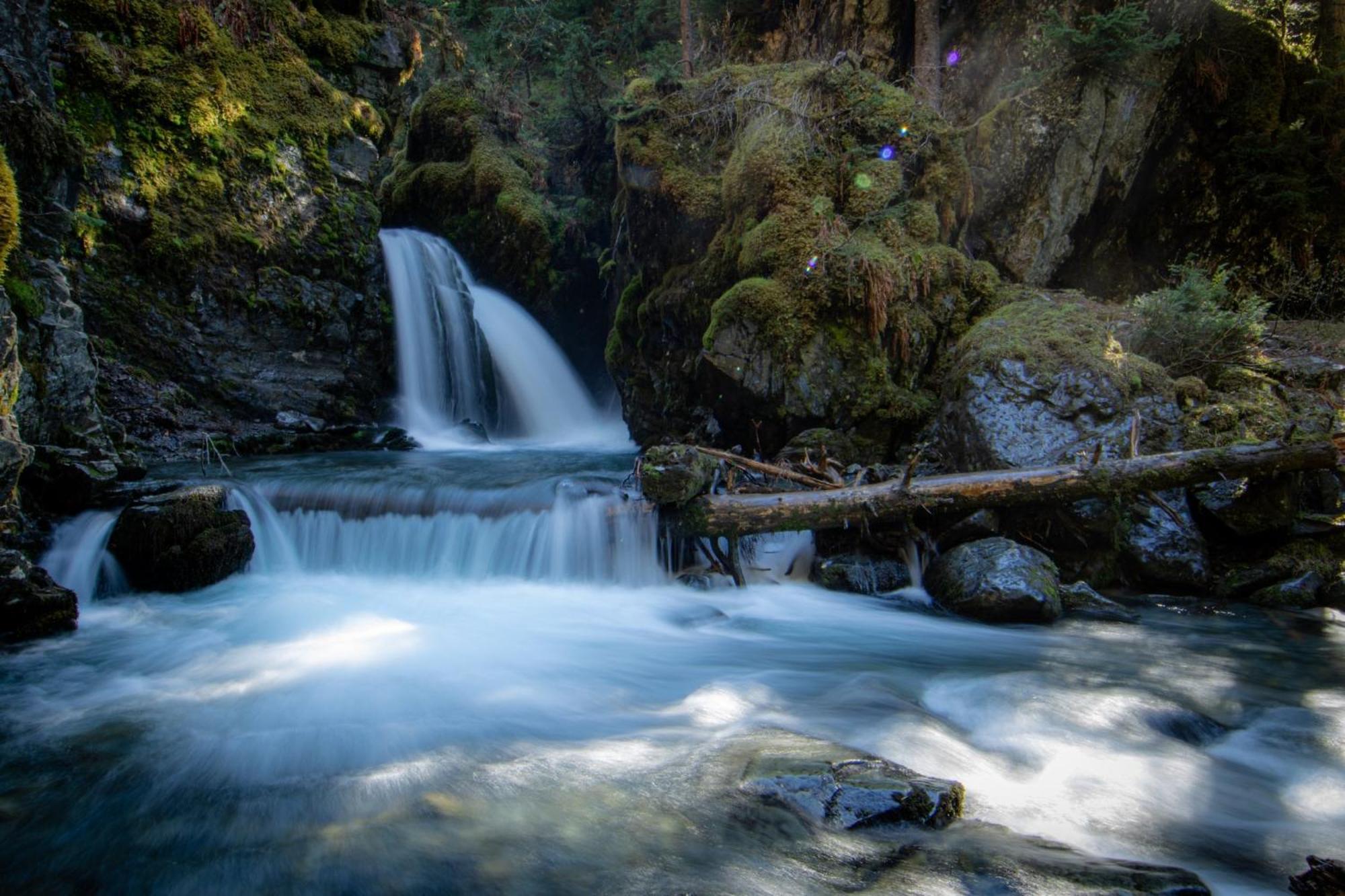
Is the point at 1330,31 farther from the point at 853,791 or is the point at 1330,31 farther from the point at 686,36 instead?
the point at 853,791

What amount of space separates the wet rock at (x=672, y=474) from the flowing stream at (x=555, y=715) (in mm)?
601

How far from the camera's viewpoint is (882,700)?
425 cm

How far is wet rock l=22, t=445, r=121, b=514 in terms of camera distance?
5902 millimetres

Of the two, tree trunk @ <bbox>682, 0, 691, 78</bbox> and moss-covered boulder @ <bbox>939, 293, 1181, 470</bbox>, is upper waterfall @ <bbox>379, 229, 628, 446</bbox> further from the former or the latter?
moss-covered boulder @ <bbox>939, 293, 1181, 470</bbox>

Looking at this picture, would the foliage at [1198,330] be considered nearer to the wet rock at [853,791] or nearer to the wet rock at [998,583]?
the wet rock at [998,583]

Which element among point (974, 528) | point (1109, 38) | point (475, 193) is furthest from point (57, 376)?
point (1109, 38)

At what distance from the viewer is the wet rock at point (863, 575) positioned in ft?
20.5

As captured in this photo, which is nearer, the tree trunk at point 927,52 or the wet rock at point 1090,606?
the wet rock at point 1090,606

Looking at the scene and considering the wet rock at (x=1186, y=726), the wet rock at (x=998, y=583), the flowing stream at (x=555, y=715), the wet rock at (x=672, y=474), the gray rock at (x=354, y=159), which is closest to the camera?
the flowing stream at (x=555, y=715)

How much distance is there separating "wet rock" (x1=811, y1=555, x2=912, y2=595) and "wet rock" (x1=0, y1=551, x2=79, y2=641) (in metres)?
5.87

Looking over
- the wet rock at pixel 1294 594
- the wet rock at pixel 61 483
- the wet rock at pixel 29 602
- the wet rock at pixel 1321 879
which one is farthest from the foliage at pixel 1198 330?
the wet rock at pixel 61 483

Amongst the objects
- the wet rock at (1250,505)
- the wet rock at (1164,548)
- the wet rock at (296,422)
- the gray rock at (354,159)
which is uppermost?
the gray rock at (354,159)

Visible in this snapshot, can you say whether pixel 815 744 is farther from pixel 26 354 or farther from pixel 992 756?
pixel 26 354

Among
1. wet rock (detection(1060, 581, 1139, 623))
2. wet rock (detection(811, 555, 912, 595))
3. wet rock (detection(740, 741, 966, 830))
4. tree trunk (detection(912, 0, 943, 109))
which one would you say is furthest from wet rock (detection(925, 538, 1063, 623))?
tree trunk (detection(912, 0, 943, 109))
